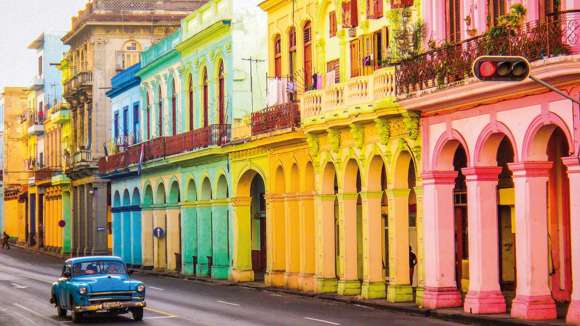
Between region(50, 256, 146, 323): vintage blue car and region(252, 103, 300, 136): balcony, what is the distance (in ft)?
36.3

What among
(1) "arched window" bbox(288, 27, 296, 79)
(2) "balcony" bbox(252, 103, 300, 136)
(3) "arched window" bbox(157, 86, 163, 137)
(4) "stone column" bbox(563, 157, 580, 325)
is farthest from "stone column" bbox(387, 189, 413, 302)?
(3) "arched window" bbox(157, 86, 163, 137)

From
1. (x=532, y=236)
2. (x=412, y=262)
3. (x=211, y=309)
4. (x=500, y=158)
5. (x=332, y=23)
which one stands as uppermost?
(x=332, y=23)

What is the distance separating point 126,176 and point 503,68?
45026 millimetres

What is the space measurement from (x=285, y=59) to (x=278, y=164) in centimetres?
350

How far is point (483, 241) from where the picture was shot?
2786cm

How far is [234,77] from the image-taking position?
152 ft

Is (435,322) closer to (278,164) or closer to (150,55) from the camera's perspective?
(278,164)

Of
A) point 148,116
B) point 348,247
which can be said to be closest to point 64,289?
point 348,247

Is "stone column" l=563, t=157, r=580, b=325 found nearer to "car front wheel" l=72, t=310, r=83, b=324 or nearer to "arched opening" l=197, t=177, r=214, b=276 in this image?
"car front wheel" l=72, t=310, r=83, b=324

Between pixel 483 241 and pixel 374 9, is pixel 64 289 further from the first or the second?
pixel 374 9

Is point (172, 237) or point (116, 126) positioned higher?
point (116, 126)

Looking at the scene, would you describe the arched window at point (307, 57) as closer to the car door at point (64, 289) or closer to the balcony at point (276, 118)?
the balcony at point (276, 118)

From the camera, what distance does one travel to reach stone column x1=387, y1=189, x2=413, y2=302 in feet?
106

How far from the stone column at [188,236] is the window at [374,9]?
19.0 m
